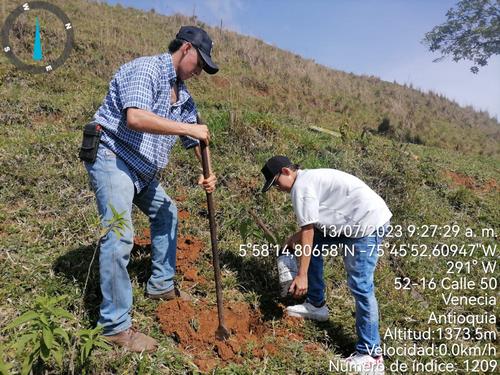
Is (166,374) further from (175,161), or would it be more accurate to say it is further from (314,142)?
(314,142)

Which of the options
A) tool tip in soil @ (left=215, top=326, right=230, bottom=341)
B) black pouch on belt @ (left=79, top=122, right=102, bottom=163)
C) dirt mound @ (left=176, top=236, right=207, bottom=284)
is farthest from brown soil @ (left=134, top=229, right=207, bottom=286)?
black pouch on belt @ (left=79, top=122, right=102, bottom=163)

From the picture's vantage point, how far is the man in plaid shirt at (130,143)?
2.56 metres

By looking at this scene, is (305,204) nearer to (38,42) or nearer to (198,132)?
(198,132)

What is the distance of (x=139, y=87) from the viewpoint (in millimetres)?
2539

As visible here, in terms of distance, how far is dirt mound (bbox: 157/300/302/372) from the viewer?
295 centimetres

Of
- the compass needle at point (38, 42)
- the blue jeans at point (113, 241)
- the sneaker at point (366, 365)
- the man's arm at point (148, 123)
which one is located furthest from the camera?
the compass needle at point (38, 42)

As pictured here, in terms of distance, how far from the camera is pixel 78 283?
3.30 meters

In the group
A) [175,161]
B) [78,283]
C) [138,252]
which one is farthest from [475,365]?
[175,161]

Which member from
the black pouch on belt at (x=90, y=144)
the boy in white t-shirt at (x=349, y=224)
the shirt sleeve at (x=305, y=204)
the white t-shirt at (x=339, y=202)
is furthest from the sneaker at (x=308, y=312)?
the black pouch on belt at (x=90, y=144)

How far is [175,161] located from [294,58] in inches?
566

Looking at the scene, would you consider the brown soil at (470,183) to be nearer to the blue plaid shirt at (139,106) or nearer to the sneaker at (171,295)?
the sneaker at (171,295)

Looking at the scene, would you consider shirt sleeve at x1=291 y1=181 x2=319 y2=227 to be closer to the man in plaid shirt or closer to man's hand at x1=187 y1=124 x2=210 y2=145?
the man in plaid shirt

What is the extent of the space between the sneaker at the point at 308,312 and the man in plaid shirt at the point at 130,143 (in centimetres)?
119

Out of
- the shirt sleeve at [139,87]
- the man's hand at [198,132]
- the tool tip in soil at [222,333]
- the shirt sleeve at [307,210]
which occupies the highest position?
the shirt sleeve at [139,87]
